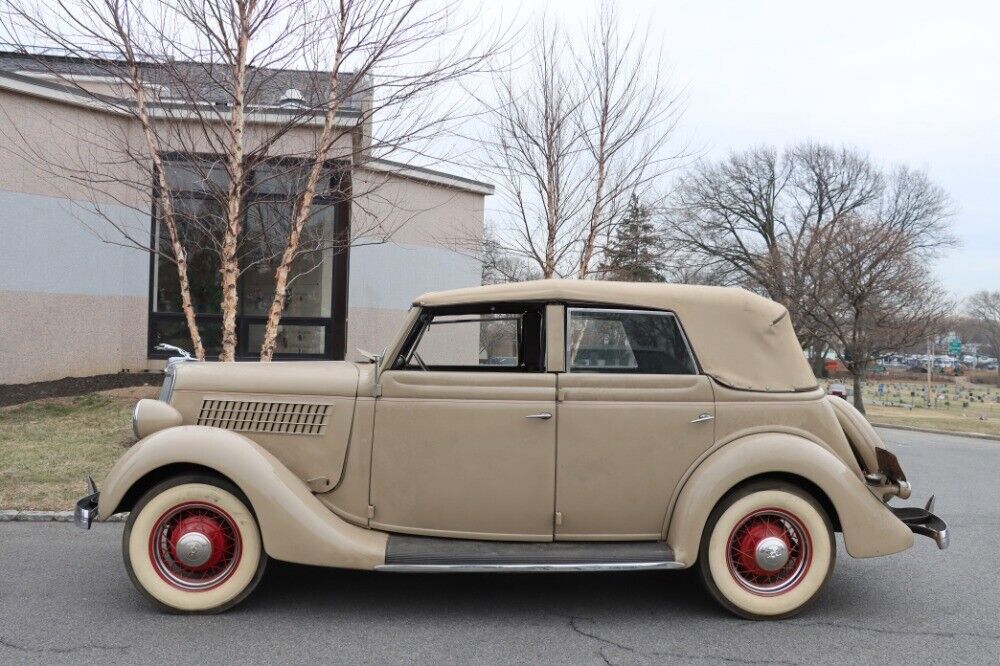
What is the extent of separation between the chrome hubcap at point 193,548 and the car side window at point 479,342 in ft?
4.62

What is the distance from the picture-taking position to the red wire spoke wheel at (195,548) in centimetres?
421

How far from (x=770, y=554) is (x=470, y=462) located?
5.61ft

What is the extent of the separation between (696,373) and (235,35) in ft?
20.3

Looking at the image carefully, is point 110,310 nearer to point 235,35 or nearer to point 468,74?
point 235,35

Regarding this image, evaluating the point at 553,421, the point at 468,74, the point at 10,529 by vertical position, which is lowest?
the point at 10,529

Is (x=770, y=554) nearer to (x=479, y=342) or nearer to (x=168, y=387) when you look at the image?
(x=479, y=342)

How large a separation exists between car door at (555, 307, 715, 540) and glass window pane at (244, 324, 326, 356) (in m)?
11.5

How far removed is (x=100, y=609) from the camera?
427 centimetres

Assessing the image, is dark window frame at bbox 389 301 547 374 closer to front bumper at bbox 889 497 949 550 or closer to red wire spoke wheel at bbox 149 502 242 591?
red wire spoke wheel at bbox 149 502 242 591

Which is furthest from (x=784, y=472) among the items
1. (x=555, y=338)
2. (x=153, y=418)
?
(x=153, y=418)

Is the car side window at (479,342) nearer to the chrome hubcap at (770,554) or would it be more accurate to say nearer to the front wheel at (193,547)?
the front wheel at (193,547)

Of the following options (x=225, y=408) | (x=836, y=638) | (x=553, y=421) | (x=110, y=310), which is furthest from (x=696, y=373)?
(x=110, y=310)

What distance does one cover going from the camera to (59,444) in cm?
923

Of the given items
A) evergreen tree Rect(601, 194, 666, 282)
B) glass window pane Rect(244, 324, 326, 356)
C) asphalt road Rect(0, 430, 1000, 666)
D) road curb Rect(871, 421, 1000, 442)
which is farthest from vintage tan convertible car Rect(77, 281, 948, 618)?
road curb Rect(871, 421, 1000, 442)
